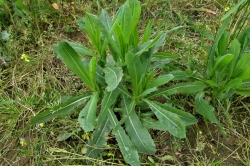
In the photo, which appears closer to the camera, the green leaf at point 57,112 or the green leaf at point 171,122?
the green leaf at point 171,122

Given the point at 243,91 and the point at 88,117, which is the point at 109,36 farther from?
the point at 243,91

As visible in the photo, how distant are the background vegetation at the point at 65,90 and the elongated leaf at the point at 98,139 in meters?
0.05

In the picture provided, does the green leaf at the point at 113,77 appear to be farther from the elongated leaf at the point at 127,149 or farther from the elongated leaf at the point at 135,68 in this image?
the elongated leaf at the point at 127,149

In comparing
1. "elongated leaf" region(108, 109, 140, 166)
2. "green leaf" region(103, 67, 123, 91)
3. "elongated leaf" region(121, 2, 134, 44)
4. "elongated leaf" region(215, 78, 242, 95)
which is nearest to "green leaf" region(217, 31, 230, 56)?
"elongated leaf" region(215, 78, 242, 95)

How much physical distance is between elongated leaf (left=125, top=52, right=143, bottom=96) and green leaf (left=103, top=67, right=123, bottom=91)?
0.07 meters

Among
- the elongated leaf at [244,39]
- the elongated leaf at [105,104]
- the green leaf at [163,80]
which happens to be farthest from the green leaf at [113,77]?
the elongated leaf at [244,39]

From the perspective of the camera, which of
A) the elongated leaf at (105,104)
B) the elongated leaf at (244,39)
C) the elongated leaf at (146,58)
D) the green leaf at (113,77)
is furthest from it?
the elongated leaf at (244,39)

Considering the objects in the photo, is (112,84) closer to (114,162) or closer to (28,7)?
(114,162)

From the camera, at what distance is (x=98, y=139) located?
6.21ft

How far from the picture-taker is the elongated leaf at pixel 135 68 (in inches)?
67.7

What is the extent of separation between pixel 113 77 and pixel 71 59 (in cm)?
29

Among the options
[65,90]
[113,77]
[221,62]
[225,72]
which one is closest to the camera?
[113,77]

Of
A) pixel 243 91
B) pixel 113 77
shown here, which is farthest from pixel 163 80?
pixel 243 91

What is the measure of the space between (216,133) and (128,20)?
3.34 feet
